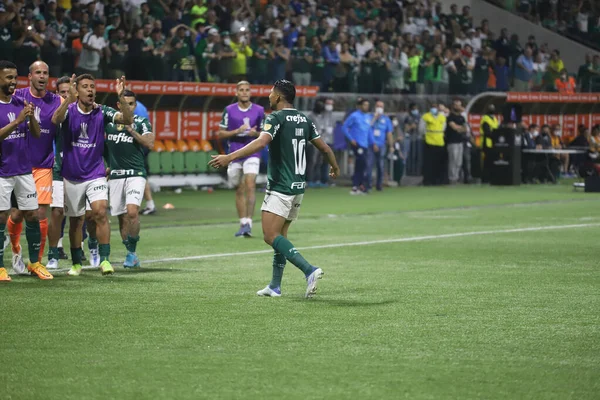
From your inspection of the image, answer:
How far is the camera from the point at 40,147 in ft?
42.4

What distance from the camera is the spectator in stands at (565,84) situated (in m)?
39.2

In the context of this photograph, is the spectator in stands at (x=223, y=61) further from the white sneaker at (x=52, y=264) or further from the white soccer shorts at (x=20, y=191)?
the white soccer shorts at (x=20, y=191)

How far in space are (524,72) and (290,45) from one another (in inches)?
407

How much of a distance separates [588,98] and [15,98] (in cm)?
3021

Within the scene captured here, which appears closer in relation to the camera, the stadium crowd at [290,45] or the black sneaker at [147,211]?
the black sneaker at [147,211]

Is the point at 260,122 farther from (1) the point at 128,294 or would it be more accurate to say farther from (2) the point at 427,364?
(2) the point at 427,364

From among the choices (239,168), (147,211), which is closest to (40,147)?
(239,168)

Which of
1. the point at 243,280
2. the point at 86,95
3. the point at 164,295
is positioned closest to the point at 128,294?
the point at 164,295

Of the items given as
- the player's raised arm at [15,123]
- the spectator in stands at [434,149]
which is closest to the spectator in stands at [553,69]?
the spectator in stands at [434,149]

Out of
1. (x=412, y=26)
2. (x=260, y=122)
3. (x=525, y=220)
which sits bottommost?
(x=525, y=220)

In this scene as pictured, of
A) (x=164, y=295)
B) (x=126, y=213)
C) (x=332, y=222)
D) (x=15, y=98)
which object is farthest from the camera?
(x=332, y=222)

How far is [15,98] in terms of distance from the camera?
12.3 metres

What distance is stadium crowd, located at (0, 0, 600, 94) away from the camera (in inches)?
994

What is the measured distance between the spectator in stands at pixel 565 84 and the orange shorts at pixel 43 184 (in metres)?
28.4
